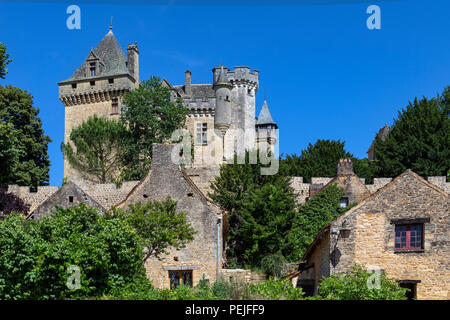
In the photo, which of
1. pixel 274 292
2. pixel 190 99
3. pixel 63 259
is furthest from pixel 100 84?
pixel 274 292

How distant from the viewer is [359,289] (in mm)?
16203

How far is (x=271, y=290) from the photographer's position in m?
16.4

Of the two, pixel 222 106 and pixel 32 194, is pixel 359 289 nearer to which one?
pixel 32 194

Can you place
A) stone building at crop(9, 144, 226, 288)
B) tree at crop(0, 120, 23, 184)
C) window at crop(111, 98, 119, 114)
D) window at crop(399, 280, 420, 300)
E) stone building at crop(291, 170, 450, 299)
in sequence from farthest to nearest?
window at crop(111, 98, 119, 114) < tree at crop(0, 120, 23, 184) < stone building at crop(9, 144, 226, 288) < stone building at crop(291, 170, 450, 299) < window at crop(399, 280, 420, 300)

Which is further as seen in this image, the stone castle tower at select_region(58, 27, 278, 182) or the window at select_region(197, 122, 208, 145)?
the window at select_region(197, 122, 208, 145)

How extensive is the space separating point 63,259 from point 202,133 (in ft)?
111

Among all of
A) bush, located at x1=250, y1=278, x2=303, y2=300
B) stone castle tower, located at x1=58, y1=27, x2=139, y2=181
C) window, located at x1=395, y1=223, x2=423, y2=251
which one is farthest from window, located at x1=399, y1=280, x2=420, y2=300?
stone castle tower, located at x1=58, y1=27, x2=139, y2=181

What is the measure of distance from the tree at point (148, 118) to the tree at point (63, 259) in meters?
22.8

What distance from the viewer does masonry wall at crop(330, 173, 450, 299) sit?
19641mm

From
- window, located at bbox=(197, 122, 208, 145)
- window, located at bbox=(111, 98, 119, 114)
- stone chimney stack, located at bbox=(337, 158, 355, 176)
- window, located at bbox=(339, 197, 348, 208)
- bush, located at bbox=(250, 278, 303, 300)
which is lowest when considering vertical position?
bush, located at bbox=(250, 278, 303, 300)

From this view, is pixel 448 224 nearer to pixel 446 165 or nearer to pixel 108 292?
pixel 108 292

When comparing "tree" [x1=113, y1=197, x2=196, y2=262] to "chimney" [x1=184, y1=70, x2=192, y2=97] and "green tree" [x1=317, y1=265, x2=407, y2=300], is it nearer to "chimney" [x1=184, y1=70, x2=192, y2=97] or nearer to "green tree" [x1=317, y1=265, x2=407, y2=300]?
"green tree" [x1=317, y1=265, x2=407, y2=300]

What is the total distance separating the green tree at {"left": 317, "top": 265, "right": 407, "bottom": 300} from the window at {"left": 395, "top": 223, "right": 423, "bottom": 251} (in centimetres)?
305
